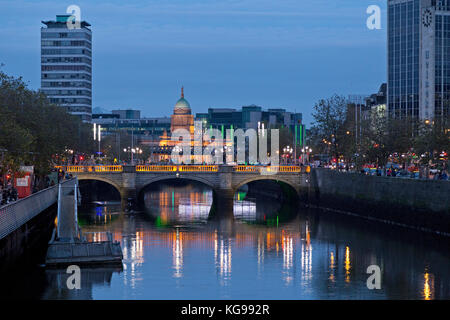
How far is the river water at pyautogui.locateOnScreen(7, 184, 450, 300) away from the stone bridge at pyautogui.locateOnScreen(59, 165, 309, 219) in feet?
37.1

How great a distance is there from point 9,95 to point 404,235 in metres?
43.3

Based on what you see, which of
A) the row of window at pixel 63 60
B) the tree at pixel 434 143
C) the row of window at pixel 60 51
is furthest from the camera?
the row of window at pixel 63 60

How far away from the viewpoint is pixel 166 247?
69.2 meters

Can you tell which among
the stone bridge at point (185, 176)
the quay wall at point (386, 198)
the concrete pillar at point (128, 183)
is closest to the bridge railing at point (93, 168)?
the stone bridge at point (185, 176)

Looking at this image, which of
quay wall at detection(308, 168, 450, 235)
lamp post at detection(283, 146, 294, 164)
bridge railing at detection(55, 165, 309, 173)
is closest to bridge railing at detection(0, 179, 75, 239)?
bridge railing at detection(55, 165, 309, 173)

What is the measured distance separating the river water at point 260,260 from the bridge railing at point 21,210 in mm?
4885

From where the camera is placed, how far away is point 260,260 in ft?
206

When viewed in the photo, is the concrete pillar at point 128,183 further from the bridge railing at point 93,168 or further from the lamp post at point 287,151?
the lamp post at point 287,151

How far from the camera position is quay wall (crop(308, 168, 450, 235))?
7094 centimetres

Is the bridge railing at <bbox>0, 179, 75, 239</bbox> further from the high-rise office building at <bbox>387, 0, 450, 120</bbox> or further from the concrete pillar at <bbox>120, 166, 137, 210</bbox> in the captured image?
the high-rise office building at <bbox>387, 0, 450, 120</bbox>

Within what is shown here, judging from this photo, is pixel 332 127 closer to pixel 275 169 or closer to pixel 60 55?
pixel 275 169

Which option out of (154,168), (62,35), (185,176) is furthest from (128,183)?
(62,35)

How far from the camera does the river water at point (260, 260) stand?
49.8m
